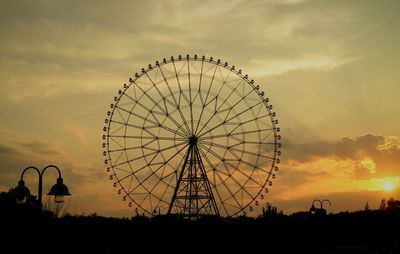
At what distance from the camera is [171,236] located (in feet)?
96.6

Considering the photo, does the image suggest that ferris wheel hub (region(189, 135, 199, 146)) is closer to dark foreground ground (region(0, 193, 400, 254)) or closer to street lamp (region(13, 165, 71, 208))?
dark foreground ground (region(0, 193, 400, 254))

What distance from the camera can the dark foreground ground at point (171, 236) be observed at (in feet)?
70.7

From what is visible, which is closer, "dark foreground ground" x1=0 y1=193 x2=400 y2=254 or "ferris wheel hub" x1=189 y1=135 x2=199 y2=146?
"dark foreground ground" x1=0 y1=193 x2=400 y2=254

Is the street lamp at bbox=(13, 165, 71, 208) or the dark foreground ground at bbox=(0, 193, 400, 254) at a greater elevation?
the street lamp at bbox=(13, 165, 71, 208)

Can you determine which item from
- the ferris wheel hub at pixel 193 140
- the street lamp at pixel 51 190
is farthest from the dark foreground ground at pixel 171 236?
the ferris wheel hub at pixel 193 140

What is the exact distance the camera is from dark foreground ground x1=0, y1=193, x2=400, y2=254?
21547 mm

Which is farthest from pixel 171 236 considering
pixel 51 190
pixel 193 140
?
pixel 193 140

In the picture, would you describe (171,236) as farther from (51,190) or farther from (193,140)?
(193,140)

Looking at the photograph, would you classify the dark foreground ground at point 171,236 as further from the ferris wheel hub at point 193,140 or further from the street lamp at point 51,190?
the ferris wheel hub at point 193,140

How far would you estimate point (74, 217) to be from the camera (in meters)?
29.1

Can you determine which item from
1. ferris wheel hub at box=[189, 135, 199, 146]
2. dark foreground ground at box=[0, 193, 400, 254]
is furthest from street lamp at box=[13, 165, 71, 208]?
ferris wheel hub at box=[189, 135, 199, 146]

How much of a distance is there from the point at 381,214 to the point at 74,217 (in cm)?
2607

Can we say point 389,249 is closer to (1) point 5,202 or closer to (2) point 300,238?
(2) point 300,238

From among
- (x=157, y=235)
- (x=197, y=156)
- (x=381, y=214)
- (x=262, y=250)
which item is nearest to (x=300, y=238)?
(x=262, y=250)
